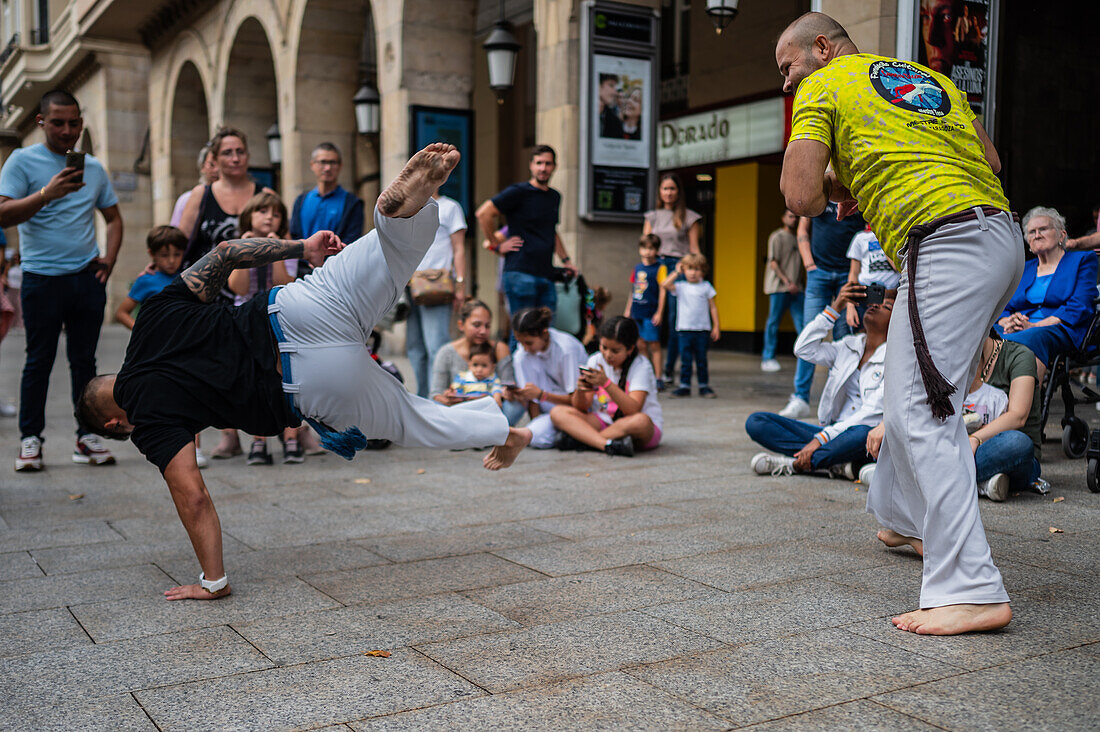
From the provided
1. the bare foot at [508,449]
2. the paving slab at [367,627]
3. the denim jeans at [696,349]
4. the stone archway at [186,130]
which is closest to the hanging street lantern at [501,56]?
the denim jeans at [696,349]

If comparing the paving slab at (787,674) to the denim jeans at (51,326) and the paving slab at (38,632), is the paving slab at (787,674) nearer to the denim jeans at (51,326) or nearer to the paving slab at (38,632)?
the paving slab at (38,632)

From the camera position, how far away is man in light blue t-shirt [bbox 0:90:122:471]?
6.26 meters

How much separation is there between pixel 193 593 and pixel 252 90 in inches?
708

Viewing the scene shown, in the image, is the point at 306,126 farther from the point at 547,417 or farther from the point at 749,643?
the point at 749,643

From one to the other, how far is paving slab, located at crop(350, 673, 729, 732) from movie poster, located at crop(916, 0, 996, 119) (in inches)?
234

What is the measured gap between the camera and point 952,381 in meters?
3.23

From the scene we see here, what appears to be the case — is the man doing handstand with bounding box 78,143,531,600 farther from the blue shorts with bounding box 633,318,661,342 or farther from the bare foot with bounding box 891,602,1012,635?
the blue shorts with bounding box 633,318,661,342

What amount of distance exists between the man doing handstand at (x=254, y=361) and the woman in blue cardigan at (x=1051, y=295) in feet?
13.3

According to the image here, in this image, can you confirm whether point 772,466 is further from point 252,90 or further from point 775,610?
point 252,90

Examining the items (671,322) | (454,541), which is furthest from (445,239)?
(454,541)

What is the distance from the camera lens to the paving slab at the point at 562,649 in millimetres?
2867

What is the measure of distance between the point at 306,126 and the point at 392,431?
43.2ft

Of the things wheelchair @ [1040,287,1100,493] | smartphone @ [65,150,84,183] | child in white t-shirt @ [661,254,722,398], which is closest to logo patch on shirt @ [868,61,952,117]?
wheelchair @ [1040,287,1100,493]

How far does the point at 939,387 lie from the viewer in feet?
10.4
